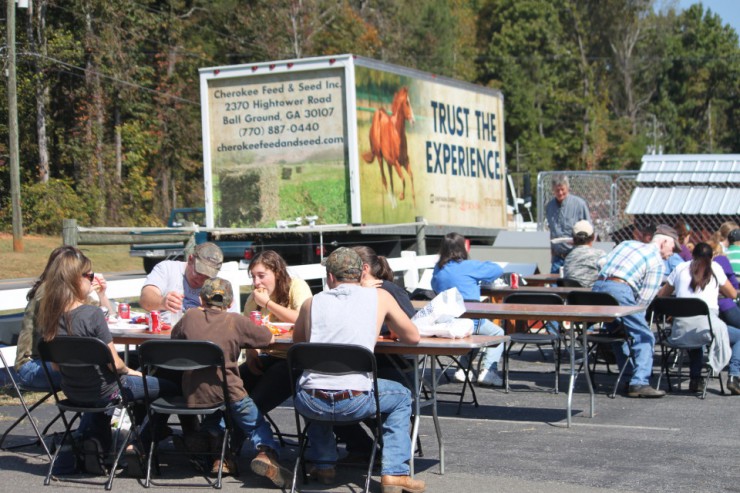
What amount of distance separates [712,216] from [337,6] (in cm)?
3333

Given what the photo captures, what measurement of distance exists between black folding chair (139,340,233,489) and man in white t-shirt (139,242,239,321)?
139 centimetres

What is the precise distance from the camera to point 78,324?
649 cm

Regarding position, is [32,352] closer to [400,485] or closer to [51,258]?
[51,258]

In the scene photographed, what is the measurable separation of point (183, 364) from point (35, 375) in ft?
3.84

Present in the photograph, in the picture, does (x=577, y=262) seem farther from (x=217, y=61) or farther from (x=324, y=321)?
(x=217, y=61)

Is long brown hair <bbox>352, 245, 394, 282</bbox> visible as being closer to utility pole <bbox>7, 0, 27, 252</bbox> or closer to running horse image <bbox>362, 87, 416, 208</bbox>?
running horse image <bbox>362, 87, 416, 208</bbox>

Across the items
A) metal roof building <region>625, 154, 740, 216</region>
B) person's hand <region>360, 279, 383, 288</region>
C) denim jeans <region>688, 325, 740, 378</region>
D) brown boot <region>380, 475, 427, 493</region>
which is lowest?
brown boot <region>380, 475, 427, 493</region>

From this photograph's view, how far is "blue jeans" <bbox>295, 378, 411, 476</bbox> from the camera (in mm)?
6070

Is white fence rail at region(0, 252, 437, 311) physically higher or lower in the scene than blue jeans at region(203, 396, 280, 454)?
higher

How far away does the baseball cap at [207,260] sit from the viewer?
25.6ft

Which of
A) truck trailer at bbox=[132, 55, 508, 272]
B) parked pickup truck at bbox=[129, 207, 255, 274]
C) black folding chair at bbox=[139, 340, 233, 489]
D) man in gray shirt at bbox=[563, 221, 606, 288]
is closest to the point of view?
black folding chair at bbox=[139, 340, 233, 489]

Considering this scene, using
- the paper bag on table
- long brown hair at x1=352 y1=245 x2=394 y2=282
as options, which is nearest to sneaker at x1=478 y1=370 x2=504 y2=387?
long brown hair at x1=352 y1=245 x2=394 y2=282

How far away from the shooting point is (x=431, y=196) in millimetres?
18562

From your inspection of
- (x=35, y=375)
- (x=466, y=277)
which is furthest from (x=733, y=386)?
(x=35, y=375)
